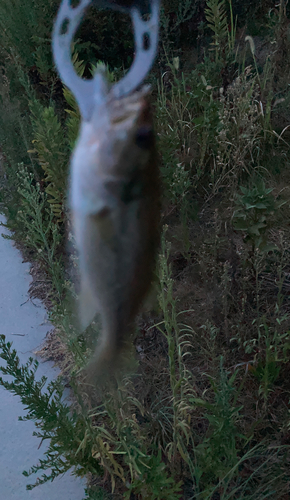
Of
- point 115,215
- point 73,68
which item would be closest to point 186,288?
point 115,215

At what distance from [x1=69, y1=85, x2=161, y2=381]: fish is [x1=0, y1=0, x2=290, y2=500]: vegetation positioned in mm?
68

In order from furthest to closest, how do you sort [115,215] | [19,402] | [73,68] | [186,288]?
[186,288]
[19,402]
[73,68]
[115,215]

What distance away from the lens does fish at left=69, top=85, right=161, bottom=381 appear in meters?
0.96

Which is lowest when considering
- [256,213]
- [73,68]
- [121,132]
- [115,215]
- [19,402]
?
[19,402]

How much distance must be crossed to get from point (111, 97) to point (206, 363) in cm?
93

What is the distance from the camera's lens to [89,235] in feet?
3.74

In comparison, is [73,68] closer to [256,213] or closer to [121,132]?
[121,132]

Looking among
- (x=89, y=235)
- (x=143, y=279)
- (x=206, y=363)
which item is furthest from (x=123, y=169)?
(x=206, y=363)

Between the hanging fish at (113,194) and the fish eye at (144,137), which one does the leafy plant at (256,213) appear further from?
the fish eye at (144,137)

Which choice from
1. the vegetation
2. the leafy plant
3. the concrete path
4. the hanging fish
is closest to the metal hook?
the hanging fish

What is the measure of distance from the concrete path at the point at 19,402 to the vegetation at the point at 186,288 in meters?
0.07

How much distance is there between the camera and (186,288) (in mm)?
1672

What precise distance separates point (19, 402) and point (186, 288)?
0.76 metres

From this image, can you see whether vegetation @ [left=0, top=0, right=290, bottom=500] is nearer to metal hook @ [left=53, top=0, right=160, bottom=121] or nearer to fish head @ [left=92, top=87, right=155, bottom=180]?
fish head @ [left=92, top=87, right=155, bottom=180]
